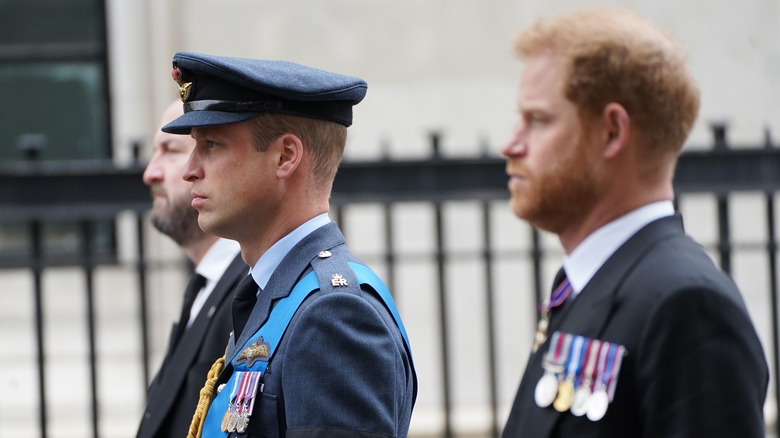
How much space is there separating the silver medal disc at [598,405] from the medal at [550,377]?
9cm

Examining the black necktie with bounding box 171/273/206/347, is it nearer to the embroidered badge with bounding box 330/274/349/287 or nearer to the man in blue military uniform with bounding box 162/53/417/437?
the man in blue military uniform with bounding box 162/53/417/437

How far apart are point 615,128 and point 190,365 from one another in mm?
1551

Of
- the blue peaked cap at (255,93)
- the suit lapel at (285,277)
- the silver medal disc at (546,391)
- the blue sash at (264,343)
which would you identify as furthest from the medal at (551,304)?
the blue peaked cap at (255,93)

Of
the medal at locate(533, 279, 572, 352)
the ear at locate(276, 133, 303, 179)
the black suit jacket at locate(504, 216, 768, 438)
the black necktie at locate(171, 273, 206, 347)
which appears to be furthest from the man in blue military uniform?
the black necktie at locate(171, 273, 206, 347)

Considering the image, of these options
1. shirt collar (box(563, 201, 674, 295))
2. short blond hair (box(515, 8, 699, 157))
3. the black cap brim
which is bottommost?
shirt collar (box(563, 201, 674, 295))

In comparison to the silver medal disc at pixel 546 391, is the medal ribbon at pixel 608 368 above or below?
above

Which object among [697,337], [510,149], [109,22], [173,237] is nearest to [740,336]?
[697,337]

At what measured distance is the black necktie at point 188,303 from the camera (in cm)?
342

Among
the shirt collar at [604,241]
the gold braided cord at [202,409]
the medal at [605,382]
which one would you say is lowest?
the gold braided cord at [202,409]

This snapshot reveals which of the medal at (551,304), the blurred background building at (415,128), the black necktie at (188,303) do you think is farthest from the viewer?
the blurred background building at (415,128)

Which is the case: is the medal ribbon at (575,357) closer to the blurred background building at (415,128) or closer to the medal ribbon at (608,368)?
the medal ribbon at (608,368)

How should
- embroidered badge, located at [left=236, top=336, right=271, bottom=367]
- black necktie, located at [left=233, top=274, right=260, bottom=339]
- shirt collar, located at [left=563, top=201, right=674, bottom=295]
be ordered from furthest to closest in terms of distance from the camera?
black necktie, located at [left=233, top=274, right=260, bottom=339], embroidered badge, located at [left=236, top=336, right=271, bottom=367], shirt collar, located at [left=563, top=201, right=674, bottom=295]

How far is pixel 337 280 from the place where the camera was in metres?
2.36

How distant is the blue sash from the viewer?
2344 mm
